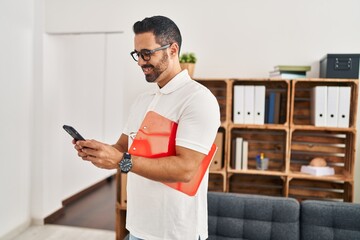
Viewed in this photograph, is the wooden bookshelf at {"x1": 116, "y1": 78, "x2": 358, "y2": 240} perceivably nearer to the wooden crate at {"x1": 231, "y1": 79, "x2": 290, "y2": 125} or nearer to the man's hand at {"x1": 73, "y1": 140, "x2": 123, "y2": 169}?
the wooden crate at {"x1": 231, "y1": 79, "x2": 290, "y2": 125}

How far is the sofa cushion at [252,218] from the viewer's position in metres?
2.15

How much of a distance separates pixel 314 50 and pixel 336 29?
23 cm

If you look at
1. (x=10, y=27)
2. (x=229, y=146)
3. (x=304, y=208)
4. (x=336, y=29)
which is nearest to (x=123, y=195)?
(x=229, y=146)

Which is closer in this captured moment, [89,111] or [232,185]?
[232,185]

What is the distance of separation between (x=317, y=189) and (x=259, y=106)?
910 millimetres

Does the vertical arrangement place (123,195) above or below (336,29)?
below

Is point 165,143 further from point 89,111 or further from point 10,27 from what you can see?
point 89,111

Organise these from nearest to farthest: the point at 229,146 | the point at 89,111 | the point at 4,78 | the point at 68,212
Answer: the point at 229,146 → the point at 4,78 → the point at 68,212 → the point at 89,111

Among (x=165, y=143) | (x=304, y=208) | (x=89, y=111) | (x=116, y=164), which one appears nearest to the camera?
(x=116, y=164)

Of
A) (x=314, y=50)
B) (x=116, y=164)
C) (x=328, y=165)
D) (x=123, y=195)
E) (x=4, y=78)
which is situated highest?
(x=314, y=50)

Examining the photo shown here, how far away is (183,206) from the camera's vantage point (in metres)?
1.21

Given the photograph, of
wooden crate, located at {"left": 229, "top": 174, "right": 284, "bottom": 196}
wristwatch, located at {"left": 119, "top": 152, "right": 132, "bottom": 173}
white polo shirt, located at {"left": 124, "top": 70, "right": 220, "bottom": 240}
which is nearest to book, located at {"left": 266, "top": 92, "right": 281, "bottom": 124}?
wooden crate, located at {"left": 229, "top": 174, "right": 284, "bottom": 196}

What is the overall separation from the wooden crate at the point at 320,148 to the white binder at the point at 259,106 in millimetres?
333

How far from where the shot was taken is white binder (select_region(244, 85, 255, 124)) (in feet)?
8.34
